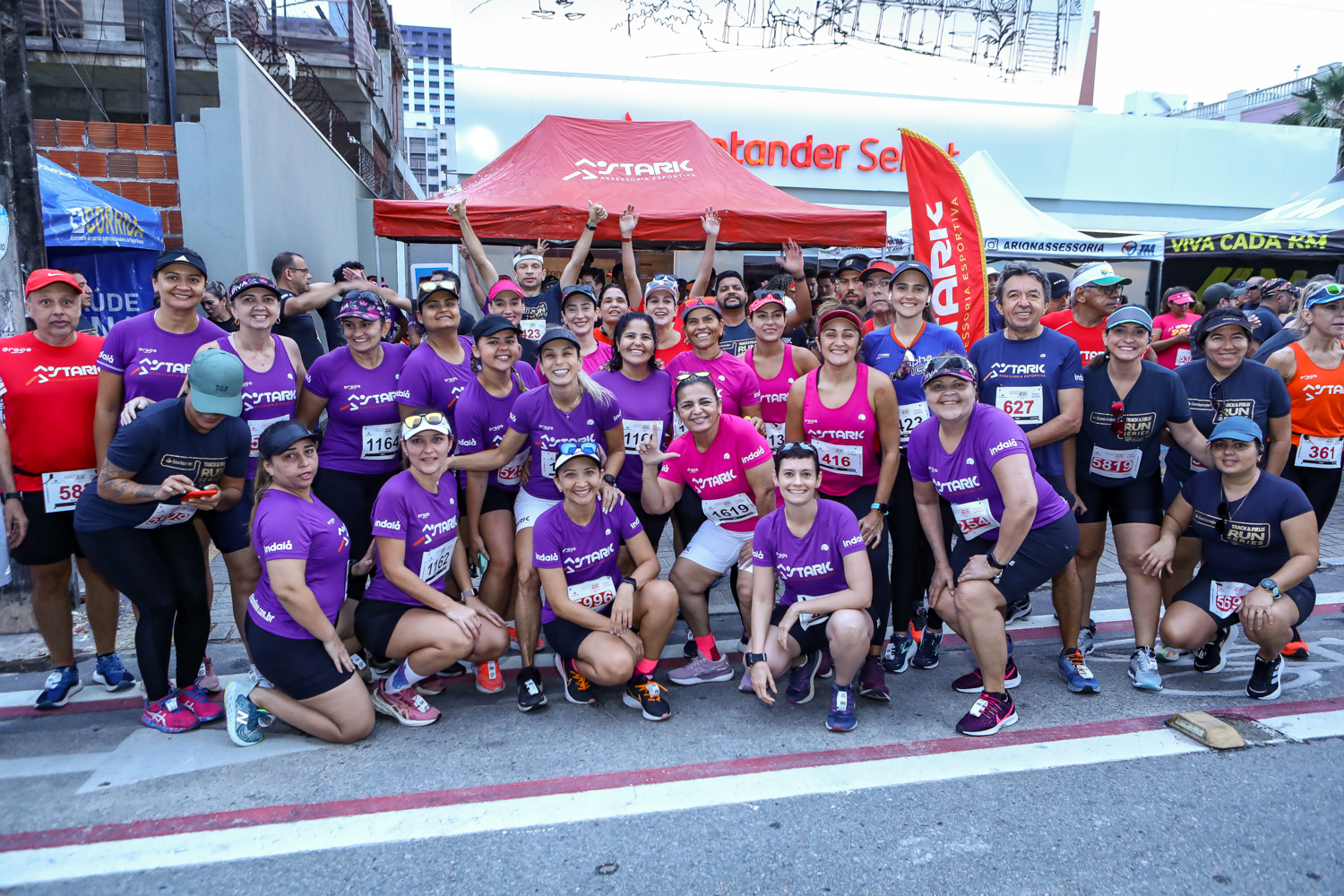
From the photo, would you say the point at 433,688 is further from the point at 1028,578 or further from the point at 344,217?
the point at 344,217

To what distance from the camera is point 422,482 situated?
3754 millimetres

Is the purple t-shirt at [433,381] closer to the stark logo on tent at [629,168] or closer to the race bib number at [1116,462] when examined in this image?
the race bib number at [1116,462]

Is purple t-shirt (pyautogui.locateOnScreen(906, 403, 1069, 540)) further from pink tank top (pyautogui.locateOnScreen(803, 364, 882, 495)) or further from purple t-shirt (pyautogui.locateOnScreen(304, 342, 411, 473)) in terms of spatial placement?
purple t-shirt (pyautogui.locateOnScreen(304, 342, 411, 473))

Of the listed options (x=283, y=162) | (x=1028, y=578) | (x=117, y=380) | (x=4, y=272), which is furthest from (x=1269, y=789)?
(x=283, y=162)

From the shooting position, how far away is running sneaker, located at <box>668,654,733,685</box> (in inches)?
160

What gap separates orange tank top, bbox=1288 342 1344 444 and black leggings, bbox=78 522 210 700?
20.0ft

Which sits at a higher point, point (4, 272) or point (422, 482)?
point (4, 272)

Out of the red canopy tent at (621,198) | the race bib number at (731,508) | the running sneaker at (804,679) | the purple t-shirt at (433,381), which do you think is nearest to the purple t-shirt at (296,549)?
the purple t-shirt at (433,381)

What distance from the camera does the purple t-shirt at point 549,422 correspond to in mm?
4090

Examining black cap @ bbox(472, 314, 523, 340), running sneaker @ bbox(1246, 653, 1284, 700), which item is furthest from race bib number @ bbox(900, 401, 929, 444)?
black cap @ bbox(472, 314, 523, 340)

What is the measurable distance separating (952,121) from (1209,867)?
18543mm

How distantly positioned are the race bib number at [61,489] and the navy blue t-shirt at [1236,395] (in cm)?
572

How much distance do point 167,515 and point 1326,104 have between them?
1191 inches

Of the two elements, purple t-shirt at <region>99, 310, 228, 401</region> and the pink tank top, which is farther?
the pink tank top
